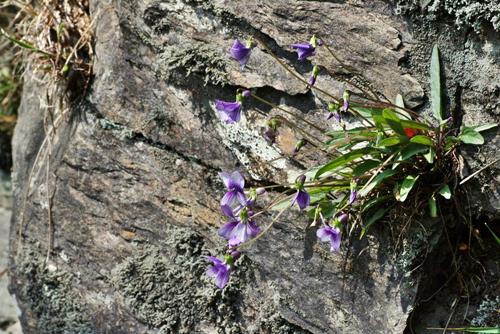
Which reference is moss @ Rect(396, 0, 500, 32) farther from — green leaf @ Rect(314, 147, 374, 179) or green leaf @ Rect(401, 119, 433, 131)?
green leaf @ Rect(314, 147, 374, 179)

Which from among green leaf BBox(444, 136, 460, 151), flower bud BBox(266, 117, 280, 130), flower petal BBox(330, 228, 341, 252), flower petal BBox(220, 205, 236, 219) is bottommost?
flower petal BBox(330, 228, 341, 252)

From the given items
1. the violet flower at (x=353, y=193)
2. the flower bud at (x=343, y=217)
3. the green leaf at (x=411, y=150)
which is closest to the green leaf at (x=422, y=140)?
the green leaf at (x=411, y=150)

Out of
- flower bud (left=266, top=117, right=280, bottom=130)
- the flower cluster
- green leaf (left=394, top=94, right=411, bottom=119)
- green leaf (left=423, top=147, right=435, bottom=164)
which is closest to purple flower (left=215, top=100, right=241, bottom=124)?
the flower cluster

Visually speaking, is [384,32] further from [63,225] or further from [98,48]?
[63,225]

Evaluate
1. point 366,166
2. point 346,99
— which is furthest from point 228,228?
point 346,99

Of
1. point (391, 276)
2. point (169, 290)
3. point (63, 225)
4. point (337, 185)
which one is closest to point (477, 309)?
point (391, 276)

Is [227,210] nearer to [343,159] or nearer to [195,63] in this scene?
[343,159]
